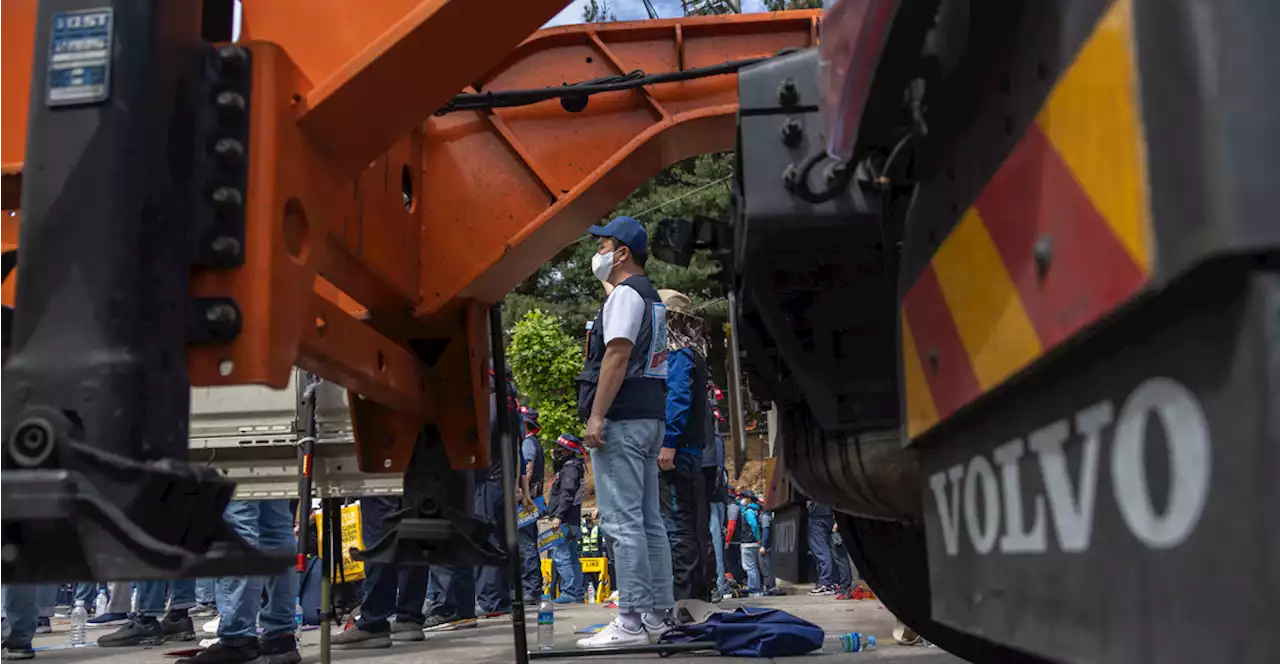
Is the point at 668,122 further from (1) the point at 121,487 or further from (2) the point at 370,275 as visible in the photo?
(1) the point at 121,487

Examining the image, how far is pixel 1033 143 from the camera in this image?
946 mm

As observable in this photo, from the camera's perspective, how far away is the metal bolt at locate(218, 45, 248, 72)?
187 centimetres

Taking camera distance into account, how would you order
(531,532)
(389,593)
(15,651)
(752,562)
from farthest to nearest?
1. (752,562)
2. (531,532)
3. (15,651)
4. (389,593)

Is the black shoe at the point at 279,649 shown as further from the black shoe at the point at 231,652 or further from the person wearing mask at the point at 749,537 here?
the person wearing mask at the point at 749,537

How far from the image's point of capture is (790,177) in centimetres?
172

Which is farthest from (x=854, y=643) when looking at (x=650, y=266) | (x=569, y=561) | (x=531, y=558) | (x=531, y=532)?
(x=650, y=266)

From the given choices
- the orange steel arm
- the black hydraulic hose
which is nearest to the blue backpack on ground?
the orange steel arm

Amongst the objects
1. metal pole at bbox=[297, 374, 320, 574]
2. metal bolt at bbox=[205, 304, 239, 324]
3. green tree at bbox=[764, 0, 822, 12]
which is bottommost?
metal pole at bbox=[297, 374, 320, 574]

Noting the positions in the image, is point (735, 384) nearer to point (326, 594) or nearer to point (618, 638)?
point (326, 594)

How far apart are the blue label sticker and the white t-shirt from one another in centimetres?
325

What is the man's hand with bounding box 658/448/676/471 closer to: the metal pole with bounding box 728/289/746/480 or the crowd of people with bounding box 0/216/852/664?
the crowd of people with bounding box 0/216/852/664

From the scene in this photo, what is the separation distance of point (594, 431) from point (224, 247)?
10.1ft

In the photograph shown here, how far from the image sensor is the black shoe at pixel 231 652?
4.42 meters

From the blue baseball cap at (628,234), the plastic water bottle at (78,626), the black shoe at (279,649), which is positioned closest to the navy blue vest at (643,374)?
the blue baseball cap at (628,234)
